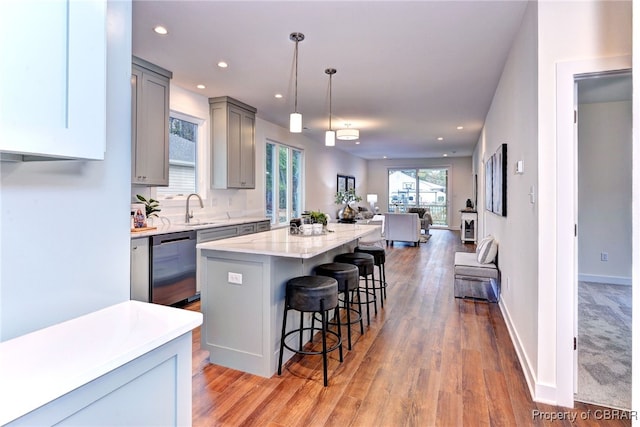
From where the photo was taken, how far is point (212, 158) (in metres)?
5.09

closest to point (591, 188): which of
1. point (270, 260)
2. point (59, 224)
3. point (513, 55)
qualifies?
point (513, 55)

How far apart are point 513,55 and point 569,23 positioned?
1228mm

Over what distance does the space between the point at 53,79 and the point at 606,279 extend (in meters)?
6.28

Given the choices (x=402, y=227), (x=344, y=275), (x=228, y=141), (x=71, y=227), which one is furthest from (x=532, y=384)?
(x=402, y=227)

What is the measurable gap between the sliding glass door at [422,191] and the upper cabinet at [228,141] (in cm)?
877

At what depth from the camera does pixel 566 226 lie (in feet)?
6.73

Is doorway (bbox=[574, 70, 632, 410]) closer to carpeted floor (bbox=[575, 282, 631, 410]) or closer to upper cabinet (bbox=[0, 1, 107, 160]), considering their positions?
carpeted floor (bbox=[575, 282, 631, 410])

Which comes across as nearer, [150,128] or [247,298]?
[247,298]

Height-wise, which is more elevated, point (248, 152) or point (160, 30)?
point (160, 30)

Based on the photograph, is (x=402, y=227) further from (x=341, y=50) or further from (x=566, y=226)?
(x=566, y=226)

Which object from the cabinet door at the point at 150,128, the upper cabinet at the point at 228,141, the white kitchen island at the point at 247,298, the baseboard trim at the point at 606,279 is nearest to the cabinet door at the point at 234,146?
the upper cabinet at the point at 228,141

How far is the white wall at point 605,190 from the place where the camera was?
4.63 m
